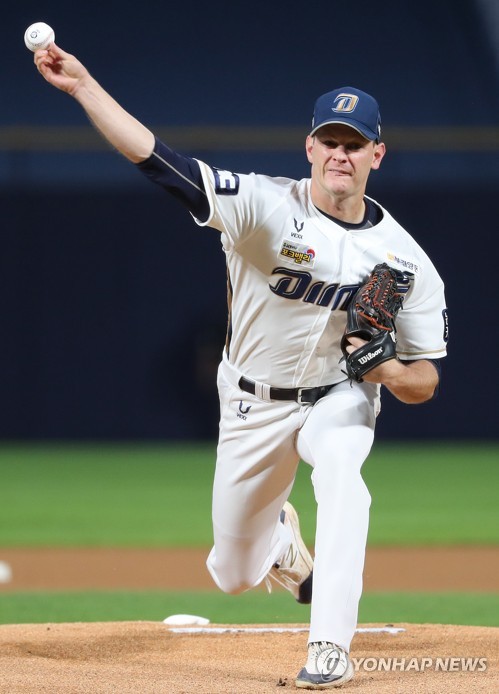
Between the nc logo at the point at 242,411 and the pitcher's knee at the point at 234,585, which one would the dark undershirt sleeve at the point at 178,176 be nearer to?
the nc logo at the point at 242,411

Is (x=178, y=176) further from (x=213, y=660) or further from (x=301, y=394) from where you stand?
(x=213, y=660)

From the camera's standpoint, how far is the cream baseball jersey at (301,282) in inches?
153

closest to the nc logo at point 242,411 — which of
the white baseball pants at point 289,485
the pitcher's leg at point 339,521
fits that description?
the white baseball pants at point 289,485

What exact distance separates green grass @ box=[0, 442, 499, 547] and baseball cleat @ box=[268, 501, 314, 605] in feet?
10.3

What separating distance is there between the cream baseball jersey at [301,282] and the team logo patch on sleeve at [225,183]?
0.03ft

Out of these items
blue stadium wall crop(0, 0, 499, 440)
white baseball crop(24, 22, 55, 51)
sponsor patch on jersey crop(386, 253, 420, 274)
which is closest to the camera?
white baseball crop(24, 22, 55, 51)

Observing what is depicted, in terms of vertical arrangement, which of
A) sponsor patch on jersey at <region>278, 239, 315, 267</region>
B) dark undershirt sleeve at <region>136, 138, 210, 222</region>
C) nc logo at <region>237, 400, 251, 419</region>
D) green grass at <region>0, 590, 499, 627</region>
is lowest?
green grass at <region>0, 590, 499, 627</region>

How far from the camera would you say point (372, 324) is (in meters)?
3.82

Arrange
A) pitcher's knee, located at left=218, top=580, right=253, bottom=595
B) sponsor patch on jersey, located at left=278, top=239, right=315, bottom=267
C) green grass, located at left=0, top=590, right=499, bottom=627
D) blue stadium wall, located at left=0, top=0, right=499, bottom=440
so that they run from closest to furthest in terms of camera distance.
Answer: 1. sponsor patch on jersey, located at left=278, top=239, right=315, bottom=267
2. pitcher's knee, located at left=218, top=580, right=253, bottom=595
3. green grass, located at left=0, top=590, right=499, bottom=627
4. blue stadium wall, located at left=0, top=0, right=499, bottom=440

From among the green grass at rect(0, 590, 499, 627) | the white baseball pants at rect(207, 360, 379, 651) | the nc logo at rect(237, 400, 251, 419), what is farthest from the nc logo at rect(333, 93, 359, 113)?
the green grass at rect(0, 590, 499, 627)

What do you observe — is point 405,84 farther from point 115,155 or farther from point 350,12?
point 115,155

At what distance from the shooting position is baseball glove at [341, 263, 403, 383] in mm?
3809

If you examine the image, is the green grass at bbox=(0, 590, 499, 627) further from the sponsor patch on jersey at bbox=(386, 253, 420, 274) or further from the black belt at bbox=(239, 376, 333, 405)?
the sponsor patch on jersey at bbox=(386, 253, 420, 274)

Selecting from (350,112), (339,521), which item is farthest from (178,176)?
(339,521)
